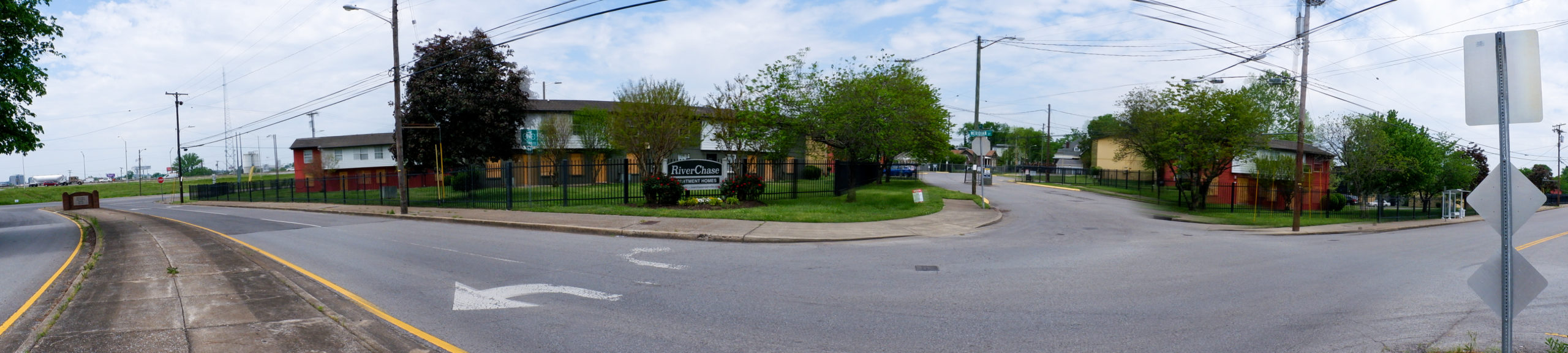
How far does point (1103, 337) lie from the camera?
5.82 meters

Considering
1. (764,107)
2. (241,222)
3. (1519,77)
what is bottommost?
(241,222)

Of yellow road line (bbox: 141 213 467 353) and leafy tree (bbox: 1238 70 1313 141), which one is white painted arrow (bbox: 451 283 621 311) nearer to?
yellow road line (bbox: 141 213 467 353)

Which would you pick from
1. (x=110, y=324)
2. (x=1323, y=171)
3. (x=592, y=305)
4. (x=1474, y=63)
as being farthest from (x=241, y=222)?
(x=1323, y=171)

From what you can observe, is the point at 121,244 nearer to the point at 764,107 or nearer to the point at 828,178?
the point at 764,107

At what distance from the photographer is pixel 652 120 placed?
28.1m

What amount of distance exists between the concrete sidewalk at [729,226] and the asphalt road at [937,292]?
68cm

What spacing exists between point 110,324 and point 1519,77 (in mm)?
11275

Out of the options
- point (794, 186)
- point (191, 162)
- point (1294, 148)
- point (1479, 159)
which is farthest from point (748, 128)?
point (191, 162)

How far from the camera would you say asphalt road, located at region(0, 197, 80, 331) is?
27.1 feet

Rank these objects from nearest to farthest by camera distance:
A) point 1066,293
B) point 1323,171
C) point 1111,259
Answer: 1. point 1066,293
2. point 1111,259
3. point 1323,171

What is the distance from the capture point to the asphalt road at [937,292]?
5.81m

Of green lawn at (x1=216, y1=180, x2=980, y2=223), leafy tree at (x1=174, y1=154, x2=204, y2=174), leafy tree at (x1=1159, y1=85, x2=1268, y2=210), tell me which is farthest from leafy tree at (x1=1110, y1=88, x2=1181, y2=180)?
leafy tree at (x1=174, y1=154, x2=204, y2=174)

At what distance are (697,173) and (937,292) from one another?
515 inches

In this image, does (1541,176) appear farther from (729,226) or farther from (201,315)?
(201,315)
